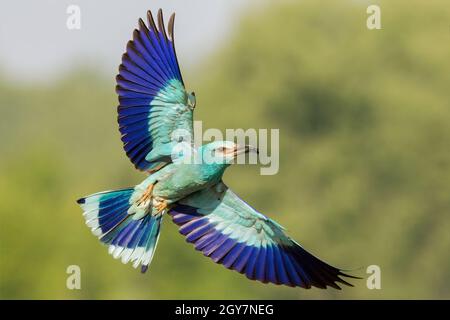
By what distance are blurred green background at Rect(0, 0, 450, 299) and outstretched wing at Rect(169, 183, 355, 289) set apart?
45.1 feet

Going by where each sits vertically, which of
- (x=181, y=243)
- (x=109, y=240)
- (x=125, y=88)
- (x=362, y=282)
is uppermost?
(x=125, y=88)

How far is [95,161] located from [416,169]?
12.2m

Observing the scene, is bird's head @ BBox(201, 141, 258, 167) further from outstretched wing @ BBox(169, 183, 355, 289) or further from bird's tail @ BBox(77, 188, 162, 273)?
bird's tail @ BBox(77, 188, 162, 273)

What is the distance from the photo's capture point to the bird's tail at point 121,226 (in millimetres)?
9891

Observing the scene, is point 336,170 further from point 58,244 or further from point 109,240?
point 109,240

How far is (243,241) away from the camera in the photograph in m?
10.3

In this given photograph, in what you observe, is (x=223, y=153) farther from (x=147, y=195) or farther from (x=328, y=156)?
(x=328, y=156)

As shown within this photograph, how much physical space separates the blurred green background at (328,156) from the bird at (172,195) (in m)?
13.8

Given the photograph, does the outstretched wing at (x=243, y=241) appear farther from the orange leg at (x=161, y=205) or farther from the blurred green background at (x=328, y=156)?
the blurred green background at (x=328, y=156)

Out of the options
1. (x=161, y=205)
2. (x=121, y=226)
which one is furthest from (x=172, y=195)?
(x=121, y=226)

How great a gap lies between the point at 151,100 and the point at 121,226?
4.21ft

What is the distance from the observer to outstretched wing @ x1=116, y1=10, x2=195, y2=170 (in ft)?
32.2
